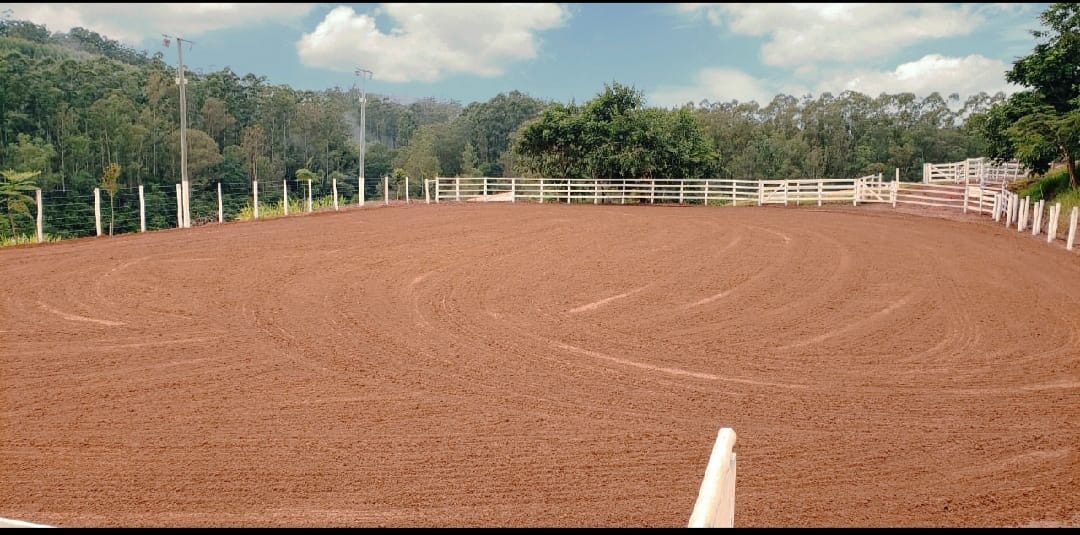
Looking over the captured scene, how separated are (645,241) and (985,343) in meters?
10.2

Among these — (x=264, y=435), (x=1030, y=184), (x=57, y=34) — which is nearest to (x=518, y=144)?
(x=1030, y=184)

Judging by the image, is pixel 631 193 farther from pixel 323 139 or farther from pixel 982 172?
pixel 323 139

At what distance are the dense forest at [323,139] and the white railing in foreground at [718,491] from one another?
37.3 metres

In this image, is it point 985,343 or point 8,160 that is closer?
point 985,343

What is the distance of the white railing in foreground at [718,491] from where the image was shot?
2120mm

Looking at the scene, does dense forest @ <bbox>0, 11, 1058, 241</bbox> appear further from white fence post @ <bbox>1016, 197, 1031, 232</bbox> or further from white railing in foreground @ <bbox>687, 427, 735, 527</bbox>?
white railing in foreground @ <bbox>687, 427, 735, 527</bbox>

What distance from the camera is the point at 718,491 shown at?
7.25 feet

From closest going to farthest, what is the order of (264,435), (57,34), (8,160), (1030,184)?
(264,435)
(1030,184)
(8,160)
(57,34)

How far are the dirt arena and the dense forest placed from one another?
2878 centimetres

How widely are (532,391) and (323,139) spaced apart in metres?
101

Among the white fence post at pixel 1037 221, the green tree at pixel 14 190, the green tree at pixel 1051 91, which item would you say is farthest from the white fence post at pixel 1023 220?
the green tree at pixel 14 190

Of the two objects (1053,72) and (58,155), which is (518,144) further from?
(58,155)

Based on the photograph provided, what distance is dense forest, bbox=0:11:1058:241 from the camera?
1834 inches

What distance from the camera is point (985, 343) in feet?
30.7
